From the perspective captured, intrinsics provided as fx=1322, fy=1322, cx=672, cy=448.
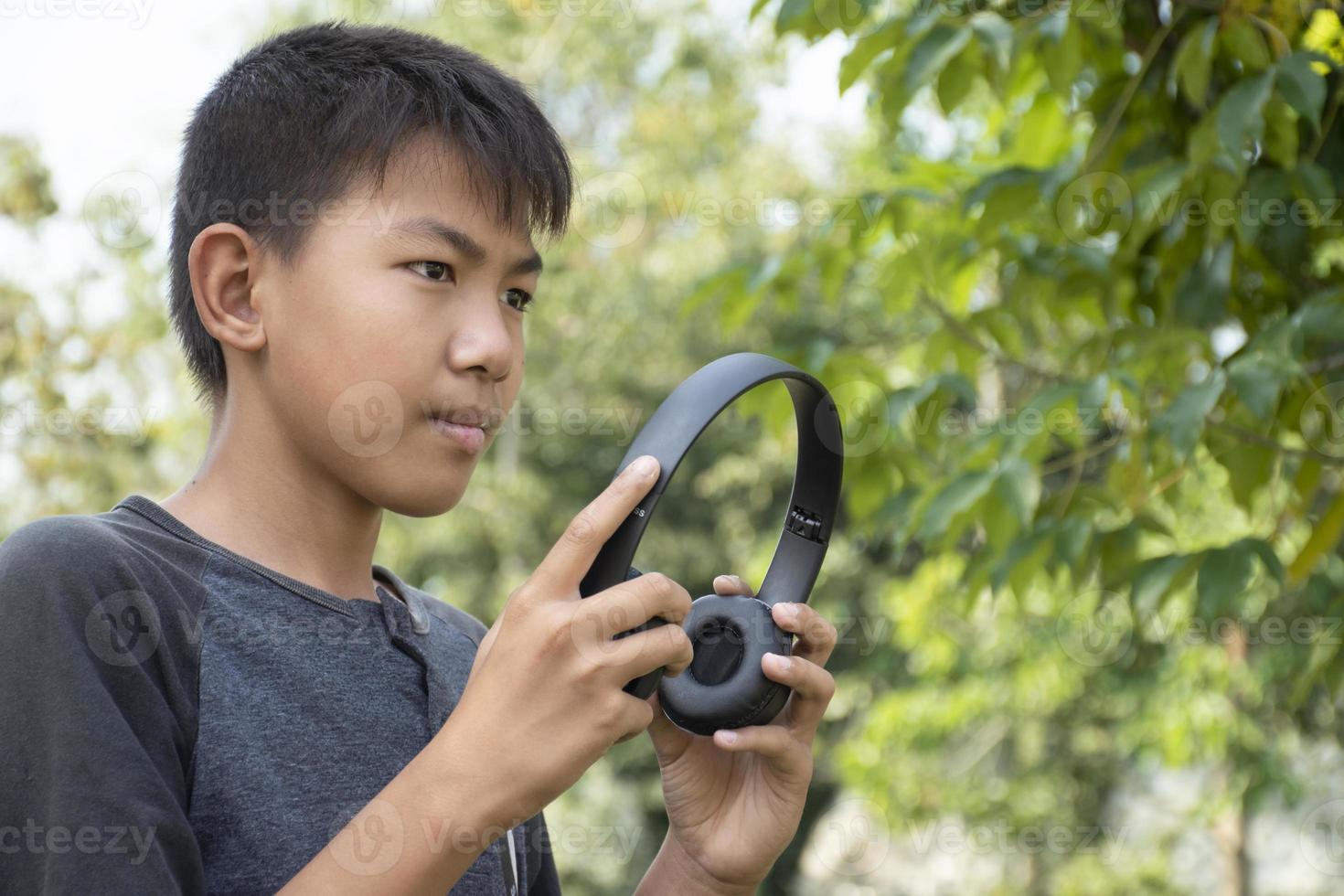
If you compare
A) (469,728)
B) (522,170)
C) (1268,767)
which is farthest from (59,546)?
(1268,767)

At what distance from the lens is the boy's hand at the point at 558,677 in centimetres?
92

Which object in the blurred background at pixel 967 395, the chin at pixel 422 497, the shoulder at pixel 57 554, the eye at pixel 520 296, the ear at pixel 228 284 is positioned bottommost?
the blurred background at pixel 967 395

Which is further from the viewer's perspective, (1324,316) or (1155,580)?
(1155,580)

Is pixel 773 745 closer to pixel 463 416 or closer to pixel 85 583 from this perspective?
pixel 463 416

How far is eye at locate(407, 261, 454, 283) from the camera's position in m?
1.09

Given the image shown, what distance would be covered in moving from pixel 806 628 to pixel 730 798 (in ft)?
0.71

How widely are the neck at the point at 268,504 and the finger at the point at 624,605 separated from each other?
0.33 meters

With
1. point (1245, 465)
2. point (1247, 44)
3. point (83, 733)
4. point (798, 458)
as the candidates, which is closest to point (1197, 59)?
point (1247, 44)

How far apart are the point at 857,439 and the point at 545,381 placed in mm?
8358

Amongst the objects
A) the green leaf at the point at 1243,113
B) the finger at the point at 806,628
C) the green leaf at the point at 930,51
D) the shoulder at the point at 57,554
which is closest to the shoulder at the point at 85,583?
the shoulder at the point at 57,554

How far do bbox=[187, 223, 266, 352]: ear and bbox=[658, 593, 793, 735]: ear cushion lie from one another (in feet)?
1.51

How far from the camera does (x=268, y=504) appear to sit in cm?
115

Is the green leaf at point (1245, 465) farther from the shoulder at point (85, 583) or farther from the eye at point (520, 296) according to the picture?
the shoulder at point (85, 583)

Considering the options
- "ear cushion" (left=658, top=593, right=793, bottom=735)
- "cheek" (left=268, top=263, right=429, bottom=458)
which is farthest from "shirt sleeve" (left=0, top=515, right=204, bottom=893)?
"ear cushion" (left=658, top=593, right=793, bottom=735)
